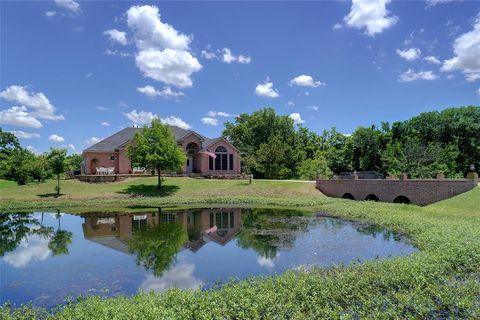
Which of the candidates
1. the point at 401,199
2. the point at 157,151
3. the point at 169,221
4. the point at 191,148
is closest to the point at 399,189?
the point at 401,199

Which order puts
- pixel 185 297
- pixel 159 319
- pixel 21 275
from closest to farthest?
pixel 159 319
pixel 185 297
pixel 21 275

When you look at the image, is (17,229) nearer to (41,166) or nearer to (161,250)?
(161,250)

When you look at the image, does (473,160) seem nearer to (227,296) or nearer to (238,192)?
(238,192)

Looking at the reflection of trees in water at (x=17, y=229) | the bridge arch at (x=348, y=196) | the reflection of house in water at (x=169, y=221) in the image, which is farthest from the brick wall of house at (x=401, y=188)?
the reflection of trees in water at (x=17, y=229)

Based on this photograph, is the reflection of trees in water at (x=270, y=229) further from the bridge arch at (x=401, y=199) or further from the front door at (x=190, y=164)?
the front door at (x=190, y=164)

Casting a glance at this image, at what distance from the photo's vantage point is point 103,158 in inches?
1729

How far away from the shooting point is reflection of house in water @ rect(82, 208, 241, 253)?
17594 millimetres

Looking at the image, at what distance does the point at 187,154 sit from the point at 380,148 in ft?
94.9

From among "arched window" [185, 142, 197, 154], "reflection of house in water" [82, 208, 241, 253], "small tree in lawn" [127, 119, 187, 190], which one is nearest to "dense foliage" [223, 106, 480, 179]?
"arched window" [185, 142, 197, 154]

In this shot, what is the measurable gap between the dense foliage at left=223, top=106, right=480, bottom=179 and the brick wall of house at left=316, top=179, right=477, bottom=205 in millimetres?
7961

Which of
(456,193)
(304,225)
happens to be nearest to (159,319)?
(304,225)

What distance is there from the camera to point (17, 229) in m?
21.3

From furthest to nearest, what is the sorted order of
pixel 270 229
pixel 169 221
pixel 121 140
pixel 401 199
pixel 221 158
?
pixel 221 158
pixel 121 140
pixel 401 199
pixel 169 221
pixel 270 229

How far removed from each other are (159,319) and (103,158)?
40354mm
